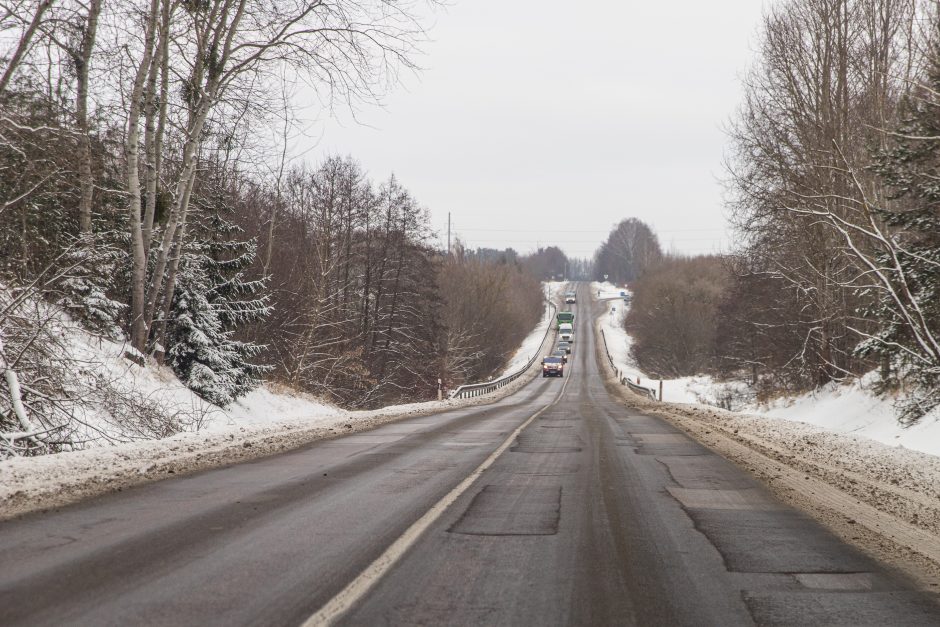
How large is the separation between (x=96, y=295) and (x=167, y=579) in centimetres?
1431

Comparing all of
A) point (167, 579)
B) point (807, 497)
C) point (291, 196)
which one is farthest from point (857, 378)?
point (291, 196)

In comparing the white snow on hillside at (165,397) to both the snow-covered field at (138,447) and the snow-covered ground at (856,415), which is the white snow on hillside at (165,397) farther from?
the snow-covered ground at (856,415)

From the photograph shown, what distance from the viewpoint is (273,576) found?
4.38 m

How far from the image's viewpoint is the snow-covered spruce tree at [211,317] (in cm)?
2083

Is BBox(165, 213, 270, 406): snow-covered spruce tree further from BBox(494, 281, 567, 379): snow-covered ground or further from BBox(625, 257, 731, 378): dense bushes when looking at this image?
BBox(494, 281, 567, 379): snow-covered ground

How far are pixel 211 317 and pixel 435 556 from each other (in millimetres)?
18303

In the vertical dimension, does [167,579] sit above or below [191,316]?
below

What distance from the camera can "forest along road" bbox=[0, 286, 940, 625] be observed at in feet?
12.8

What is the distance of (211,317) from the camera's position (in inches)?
851

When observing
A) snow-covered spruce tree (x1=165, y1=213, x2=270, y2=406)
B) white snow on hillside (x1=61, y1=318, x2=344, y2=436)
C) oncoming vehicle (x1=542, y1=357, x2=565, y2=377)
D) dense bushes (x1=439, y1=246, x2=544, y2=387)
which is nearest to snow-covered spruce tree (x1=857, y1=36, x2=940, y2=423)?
white snow on hillside (x1=61, y1=318, x2=344, y2=436)

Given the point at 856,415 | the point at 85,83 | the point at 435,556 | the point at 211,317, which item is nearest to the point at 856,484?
the point at 435,556

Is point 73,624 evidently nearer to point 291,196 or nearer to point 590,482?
point 590,482

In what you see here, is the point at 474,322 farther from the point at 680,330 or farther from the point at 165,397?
the point at 165,397

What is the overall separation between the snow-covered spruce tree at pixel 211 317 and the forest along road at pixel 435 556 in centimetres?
1279
